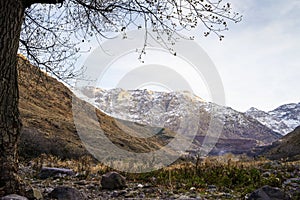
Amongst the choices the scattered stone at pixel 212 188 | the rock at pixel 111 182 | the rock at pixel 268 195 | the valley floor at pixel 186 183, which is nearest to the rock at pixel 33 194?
the valley floor at pixel 186 183

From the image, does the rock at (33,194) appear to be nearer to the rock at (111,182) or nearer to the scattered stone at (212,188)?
the rock at (111,182)

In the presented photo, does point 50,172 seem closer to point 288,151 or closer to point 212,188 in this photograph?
point 212,188

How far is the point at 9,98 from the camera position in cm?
540

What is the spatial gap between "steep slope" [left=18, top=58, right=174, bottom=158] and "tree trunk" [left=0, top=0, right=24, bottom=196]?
398 centimetres

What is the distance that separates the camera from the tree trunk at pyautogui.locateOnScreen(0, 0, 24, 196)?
17.3 feet

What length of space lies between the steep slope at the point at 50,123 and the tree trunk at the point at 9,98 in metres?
3.98

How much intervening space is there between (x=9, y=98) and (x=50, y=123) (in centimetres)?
4870

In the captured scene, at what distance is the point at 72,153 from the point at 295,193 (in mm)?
21356

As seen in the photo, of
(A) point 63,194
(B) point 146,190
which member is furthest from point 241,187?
(A) point 63,194

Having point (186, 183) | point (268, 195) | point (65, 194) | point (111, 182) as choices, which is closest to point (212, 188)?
point (186, 183)

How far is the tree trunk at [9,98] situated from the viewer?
5.26 m

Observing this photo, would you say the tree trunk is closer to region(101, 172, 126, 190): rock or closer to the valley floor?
the valley floor

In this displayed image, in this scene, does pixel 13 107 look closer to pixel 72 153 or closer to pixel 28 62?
pixel 28 62

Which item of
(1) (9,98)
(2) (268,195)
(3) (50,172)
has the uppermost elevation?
(1) (9,98)
